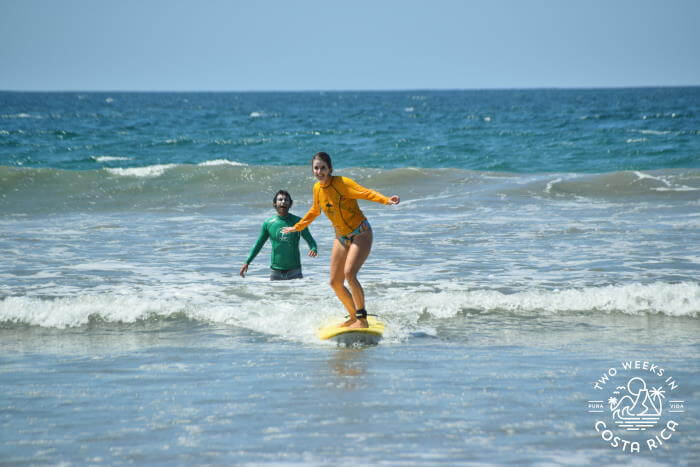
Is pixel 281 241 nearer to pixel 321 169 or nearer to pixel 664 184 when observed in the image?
pixel 321 169

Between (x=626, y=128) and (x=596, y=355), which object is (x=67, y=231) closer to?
(x=596, y=355)

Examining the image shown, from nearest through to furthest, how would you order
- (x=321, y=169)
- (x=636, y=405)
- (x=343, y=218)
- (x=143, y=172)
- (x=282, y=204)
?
1. (x=636, y=405)
2. (x=321, y=169)
3. (x=343, y=218)
4. (x=282, y=204)
5. (x=143, y=172)

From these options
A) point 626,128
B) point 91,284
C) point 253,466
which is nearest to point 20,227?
point 91,284

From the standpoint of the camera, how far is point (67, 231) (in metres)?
14.6

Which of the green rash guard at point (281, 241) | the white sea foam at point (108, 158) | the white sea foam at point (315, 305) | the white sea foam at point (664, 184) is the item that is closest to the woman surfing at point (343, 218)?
the white sea foam at point (315, 305)

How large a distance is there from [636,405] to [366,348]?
249cm

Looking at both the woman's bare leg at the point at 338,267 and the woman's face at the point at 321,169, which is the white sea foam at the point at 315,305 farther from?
the woman's face at the point at 321,169

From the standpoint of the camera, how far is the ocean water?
466 centimetres

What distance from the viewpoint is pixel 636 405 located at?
531cm

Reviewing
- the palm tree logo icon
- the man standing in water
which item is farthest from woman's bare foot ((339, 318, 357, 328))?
the palm tree logo icon

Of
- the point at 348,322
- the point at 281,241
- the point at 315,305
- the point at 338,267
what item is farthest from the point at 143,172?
the point at 338,267

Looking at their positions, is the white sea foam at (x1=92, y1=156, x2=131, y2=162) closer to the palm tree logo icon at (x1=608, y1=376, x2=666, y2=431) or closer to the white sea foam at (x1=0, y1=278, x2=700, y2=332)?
the white sea foam at (x1=0, y1=278, x2=700, y2=332)

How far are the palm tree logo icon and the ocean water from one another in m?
0.07

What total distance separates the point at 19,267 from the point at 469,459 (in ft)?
28.4
